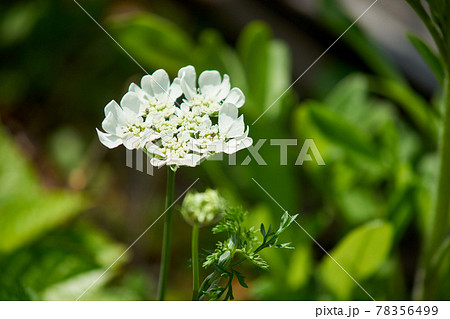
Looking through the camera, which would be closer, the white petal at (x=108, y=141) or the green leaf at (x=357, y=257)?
the white petal at (x=108, y=141)

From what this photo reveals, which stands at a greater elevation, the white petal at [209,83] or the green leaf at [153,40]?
the green leaf at [153,40]

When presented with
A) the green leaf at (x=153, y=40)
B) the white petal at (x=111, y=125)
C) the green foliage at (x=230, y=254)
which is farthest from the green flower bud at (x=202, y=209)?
the green leaf at (x=153, y=40)

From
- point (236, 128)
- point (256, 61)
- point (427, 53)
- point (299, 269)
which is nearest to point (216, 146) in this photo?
point (236, 128)

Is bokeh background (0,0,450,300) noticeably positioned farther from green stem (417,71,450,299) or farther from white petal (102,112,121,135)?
white petal (102,112,121,135)

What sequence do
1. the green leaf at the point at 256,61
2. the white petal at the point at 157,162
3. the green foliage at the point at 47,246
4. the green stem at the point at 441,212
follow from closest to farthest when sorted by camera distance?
1. the white petal at the point at 157,162
2. the green stem at the point at 441,212
3. the green foliage at the point at 47,246
4. the green leaf at the point at 256,61

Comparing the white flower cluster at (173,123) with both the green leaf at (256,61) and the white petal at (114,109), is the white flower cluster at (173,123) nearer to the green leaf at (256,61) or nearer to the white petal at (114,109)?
the white petal at (114,109)

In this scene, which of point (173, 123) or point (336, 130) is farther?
point (336, 130)

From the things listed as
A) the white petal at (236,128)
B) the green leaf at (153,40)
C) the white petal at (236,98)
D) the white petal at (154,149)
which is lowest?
the white petal at (154,149)

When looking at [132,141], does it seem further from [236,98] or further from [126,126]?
[236,98]
